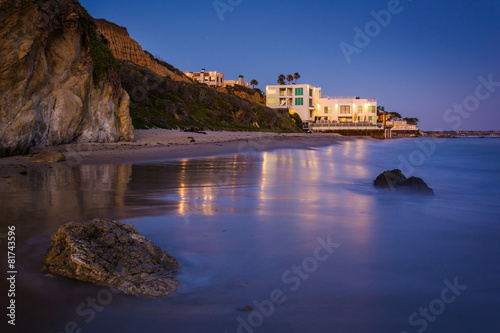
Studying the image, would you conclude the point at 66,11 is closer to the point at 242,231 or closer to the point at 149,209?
the point at 149,209

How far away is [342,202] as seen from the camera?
694cm

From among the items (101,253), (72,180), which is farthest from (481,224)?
(72,180)

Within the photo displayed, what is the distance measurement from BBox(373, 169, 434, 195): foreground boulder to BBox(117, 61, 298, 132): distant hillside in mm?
17936

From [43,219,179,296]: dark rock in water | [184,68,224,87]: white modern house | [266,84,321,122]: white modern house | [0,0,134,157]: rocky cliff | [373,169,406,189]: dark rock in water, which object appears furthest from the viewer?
[184,68,224,87]: white modern house

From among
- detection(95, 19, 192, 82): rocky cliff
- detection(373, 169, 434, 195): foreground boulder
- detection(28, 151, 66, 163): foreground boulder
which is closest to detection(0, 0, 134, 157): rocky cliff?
detection(28, 151, 66, 163): foreground boulder

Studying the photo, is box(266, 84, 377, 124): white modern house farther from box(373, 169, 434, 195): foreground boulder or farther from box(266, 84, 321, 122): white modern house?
box(373, 169, 434, 195): foreground boulder

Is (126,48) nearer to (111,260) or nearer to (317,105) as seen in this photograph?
(317,105)

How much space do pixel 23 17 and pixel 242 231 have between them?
11241mm

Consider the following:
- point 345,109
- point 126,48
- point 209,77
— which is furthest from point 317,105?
point 209,77

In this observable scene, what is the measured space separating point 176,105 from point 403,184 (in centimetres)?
2589

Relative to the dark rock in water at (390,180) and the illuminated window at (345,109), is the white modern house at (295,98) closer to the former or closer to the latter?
the illuminated window at (345,109)

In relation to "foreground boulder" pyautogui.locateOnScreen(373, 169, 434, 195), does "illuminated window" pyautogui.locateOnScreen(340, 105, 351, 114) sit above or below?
above

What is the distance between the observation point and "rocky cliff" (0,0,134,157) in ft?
36.6

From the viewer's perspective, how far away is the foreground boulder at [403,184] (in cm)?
789
